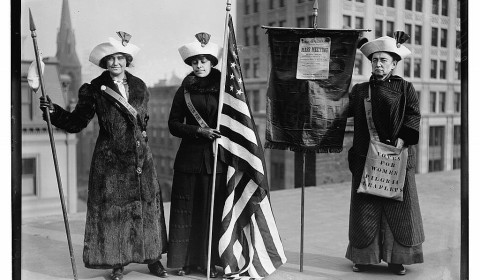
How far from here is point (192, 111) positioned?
4605 mm

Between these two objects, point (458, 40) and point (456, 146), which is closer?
point (458, 40)

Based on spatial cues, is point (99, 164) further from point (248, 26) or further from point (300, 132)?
point (248, 26)

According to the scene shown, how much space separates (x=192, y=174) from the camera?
4.67 m

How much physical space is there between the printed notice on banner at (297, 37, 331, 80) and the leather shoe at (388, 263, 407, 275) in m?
1.68

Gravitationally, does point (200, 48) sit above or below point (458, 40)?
below

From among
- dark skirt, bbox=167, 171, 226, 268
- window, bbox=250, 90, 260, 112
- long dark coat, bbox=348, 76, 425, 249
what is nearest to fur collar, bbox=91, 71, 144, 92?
dark skirt, bbox=167, 171, 226, 268

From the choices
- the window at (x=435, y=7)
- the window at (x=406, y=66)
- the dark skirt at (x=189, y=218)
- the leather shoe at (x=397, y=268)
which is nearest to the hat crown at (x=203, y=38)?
the dark skirt at (x=189, y=218)

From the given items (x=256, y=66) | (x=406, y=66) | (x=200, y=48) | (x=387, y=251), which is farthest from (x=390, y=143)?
(x=256, y=66)

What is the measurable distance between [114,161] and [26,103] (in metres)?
1.11

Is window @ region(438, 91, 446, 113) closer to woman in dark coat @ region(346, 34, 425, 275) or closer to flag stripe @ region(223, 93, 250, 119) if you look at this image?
woman in dark coat @ region(346, 34, 425, 275)

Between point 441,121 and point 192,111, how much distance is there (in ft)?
11.0

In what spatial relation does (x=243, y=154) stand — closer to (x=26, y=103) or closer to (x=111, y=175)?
(x=111, y=175)

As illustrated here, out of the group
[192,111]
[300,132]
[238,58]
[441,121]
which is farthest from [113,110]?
[441,121]

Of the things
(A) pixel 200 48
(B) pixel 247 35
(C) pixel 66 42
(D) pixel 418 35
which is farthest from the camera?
(B) pixel 247 35
